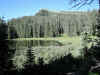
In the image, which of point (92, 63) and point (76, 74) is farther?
point (92, 63)

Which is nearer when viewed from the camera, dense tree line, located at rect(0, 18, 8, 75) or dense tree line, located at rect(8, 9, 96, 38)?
dense tree line, located at rect(0, 18, 8, 75)

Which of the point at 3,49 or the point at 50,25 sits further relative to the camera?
the point at 50,25

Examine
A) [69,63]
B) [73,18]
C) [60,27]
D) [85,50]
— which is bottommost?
[69,63]

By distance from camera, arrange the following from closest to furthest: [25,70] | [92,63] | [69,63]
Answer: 1. [25,70]
2. [92,63]
3. [69,63]

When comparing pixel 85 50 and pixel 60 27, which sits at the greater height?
pixel 60 27

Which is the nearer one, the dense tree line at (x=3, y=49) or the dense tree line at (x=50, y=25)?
the dense tree line at (x=3, y=49)

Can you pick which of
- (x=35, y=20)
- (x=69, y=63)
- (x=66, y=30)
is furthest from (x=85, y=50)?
(x=35, y=20)

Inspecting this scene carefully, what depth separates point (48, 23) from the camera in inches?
968

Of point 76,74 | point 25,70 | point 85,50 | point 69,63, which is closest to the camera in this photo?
point 76,74

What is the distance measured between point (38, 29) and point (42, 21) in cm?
183

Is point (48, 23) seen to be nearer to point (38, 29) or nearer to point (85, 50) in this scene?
point (38, 29)

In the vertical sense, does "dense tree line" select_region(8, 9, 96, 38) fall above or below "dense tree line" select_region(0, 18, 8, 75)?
above

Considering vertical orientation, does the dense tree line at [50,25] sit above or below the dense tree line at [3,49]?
above

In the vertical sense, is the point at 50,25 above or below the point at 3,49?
above
